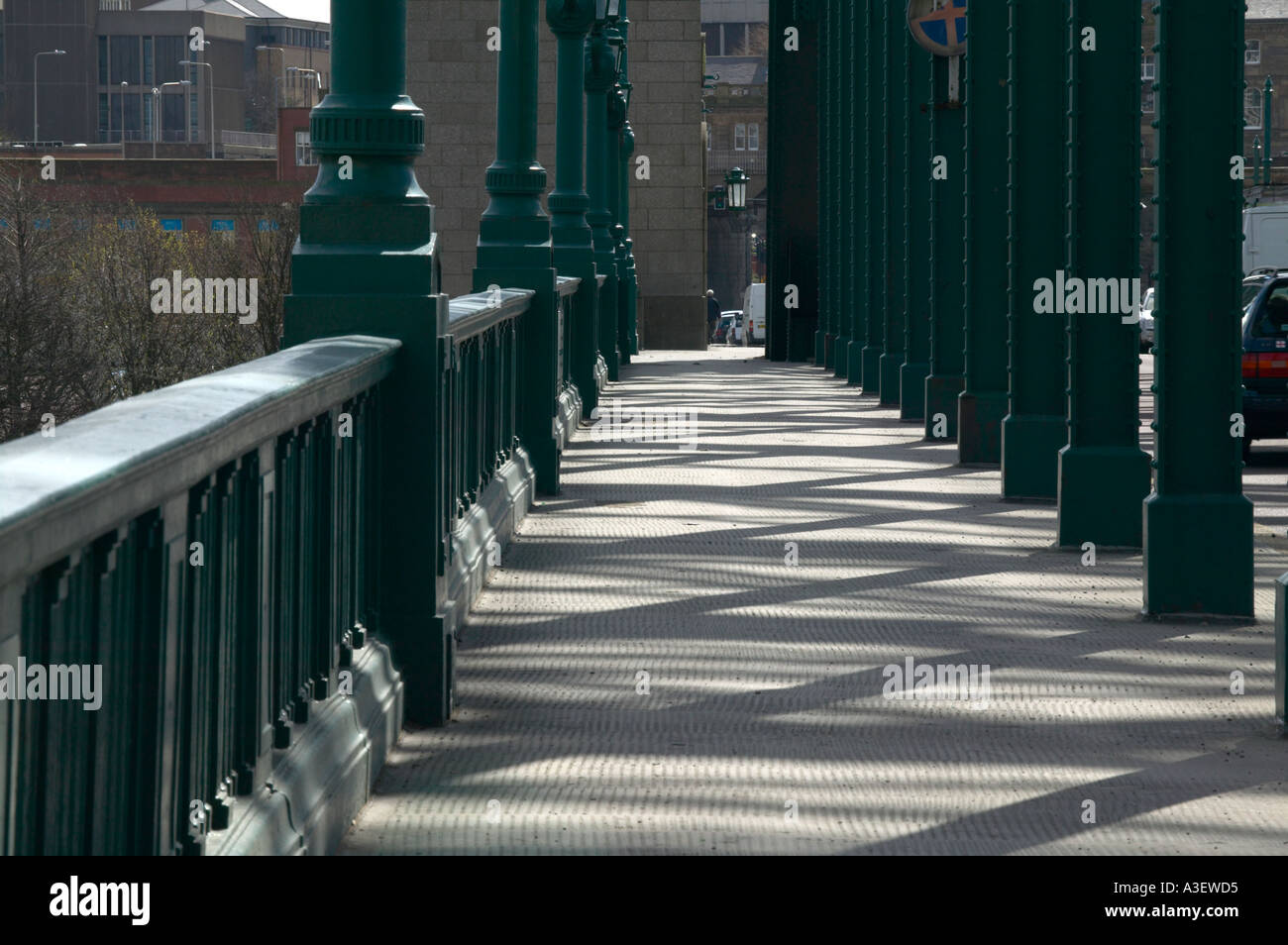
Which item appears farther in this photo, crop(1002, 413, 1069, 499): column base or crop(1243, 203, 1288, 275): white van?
crop(1243, 203, 1288, 275): white van

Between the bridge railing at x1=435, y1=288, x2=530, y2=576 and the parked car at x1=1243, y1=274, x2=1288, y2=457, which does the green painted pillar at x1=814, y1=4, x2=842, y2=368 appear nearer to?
the parked car at x1=1243, y1=274, x2=1288, y2=457

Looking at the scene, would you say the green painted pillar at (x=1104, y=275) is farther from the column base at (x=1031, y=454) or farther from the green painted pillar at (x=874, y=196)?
the green painted pillar at (x=874, y=196)

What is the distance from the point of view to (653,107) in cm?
5091

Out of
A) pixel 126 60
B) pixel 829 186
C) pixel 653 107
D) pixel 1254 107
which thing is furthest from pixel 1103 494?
pixel 126 60

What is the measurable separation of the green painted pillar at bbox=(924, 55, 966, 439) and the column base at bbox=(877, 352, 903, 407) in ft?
16.7

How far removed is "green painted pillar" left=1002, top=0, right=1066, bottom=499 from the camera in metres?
13.2

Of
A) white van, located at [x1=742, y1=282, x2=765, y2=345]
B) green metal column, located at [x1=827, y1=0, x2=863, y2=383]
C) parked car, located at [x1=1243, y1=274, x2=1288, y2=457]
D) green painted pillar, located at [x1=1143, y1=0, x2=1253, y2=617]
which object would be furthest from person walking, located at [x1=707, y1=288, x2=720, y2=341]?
green painted pillar, located at [x1=1143, y1=0, x2=1253, y2=617]

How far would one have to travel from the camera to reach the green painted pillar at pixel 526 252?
12.9m

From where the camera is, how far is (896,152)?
2358 cm

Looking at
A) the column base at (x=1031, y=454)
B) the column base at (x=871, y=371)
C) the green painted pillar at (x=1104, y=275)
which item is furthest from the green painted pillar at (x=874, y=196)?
the green painted pillar at (x=1104, y=275)

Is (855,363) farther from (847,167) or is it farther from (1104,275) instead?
(1104,275)
